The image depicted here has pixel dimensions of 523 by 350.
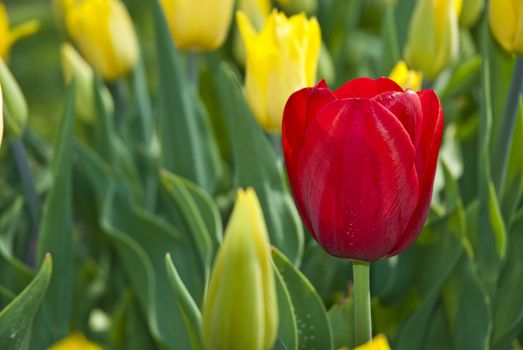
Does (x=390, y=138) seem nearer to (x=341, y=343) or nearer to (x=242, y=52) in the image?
(x=341, y=343)

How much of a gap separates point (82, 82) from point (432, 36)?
1.63 ft

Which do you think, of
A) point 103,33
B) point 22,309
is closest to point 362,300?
point 22,309

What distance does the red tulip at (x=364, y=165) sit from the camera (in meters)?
0.65

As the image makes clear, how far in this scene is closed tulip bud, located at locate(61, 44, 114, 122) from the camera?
1.29 m

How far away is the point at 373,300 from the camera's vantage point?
1066 millimetres

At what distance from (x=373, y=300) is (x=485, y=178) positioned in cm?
19

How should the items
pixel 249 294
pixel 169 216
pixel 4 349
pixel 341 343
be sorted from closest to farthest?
pixel 249 294, pixel 4 349, pixel 341 343, pixel 169 216

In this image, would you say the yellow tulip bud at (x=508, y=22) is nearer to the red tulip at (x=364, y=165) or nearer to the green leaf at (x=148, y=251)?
the red tulip at (x=364, y=165)

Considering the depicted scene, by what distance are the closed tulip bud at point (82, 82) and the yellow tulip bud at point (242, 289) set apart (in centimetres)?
69

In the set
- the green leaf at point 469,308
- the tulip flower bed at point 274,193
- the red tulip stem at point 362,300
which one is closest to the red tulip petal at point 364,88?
the tulip flower bed at point 274,193

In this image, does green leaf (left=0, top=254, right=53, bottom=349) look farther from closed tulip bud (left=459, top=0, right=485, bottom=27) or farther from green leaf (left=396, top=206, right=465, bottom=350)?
closed tulip bud (left=459, top=0, right=485, bottom=27)

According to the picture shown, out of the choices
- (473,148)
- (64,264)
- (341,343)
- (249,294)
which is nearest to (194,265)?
(64,264)

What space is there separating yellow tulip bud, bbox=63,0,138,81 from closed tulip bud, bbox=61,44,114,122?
Answer: 3cm

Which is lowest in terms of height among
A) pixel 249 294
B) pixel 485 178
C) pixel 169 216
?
pixel 169 216
